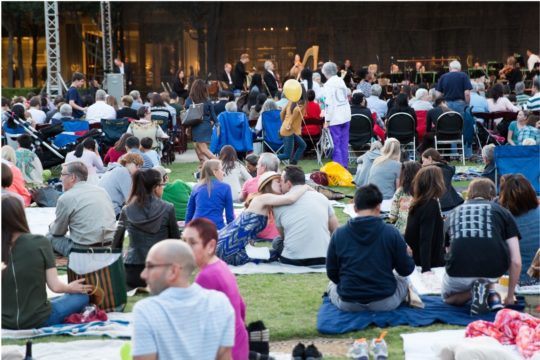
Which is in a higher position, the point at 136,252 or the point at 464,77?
the point at 464,77

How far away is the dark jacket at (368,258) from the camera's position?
7055 mm

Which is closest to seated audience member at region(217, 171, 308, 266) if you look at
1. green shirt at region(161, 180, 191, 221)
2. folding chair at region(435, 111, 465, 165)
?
green shirt at region(161, 180, 191, 221)

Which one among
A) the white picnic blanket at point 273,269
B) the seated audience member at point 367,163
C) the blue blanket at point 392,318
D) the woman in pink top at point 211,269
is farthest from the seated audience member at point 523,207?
the seated audience member at point 367,163

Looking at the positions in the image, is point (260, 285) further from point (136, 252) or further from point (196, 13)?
point (196, 13)

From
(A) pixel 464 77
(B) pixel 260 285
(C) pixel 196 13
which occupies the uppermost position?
(C) pixel 196 13

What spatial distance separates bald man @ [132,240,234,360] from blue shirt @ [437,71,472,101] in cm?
1379

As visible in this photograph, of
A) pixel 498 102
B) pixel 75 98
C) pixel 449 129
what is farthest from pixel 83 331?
pixel 75 98

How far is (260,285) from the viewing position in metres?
8.49

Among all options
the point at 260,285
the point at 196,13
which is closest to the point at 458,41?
the point at 196,13

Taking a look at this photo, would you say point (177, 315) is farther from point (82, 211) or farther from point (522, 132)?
point (522, 132)

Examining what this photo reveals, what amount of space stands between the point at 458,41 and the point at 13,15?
15.4 metres

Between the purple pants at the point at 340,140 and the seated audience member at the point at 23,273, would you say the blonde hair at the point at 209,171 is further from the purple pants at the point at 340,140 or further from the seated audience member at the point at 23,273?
the purple pants at the point at 340,140

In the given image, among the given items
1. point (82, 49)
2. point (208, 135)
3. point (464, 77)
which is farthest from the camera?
point (82, 49)

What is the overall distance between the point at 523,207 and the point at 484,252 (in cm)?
90
